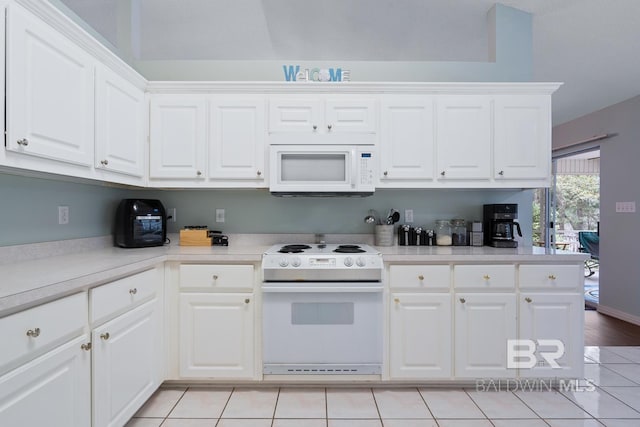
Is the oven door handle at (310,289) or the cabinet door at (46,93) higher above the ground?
the cabinet door at (46,93)

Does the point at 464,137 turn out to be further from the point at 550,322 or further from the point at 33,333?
the point at 33,333

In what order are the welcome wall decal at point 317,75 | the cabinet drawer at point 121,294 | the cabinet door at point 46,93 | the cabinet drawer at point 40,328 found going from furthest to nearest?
the welcome wall decal at point 317,75 → the cabinet drawer at point 121,294 → the cabinet door at point 46,93 → the cabinet drawer at point 40,328

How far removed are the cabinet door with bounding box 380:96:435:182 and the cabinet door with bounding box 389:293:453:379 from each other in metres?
0.90

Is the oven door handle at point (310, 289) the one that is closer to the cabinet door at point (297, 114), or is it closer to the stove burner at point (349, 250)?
the stove burner at point (349, 250)

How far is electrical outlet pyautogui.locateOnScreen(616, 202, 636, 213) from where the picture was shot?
3.82m

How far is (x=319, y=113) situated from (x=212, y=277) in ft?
4.54

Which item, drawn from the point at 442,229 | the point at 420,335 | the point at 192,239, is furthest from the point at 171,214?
the point at 442,229

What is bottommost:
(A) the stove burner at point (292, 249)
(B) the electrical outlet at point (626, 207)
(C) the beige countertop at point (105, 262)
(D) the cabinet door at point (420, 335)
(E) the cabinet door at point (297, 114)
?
(D) the cabinet door at point (420, 335)

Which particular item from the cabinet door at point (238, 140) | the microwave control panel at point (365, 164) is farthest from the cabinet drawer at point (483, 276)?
the cabinet door at point (238, 140)

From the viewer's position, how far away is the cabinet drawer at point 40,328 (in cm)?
104

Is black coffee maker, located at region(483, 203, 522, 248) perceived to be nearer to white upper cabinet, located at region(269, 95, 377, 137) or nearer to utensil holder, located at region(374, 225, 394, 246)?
utensil holder, located at region(374, 225, 394, 246)

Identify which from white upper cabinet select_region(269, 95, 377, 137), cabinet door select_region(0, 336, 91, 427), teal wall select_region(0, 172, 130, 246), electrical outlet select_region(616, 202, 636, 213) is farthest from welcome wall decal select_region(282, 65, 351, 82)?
electrical outlet select_region(616, 202, 636, 213)

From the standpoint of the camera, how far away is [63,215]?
1.99 m

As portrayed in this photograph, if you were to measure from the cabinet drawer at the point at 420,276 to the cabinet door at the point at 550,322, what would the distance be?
1.74ft
